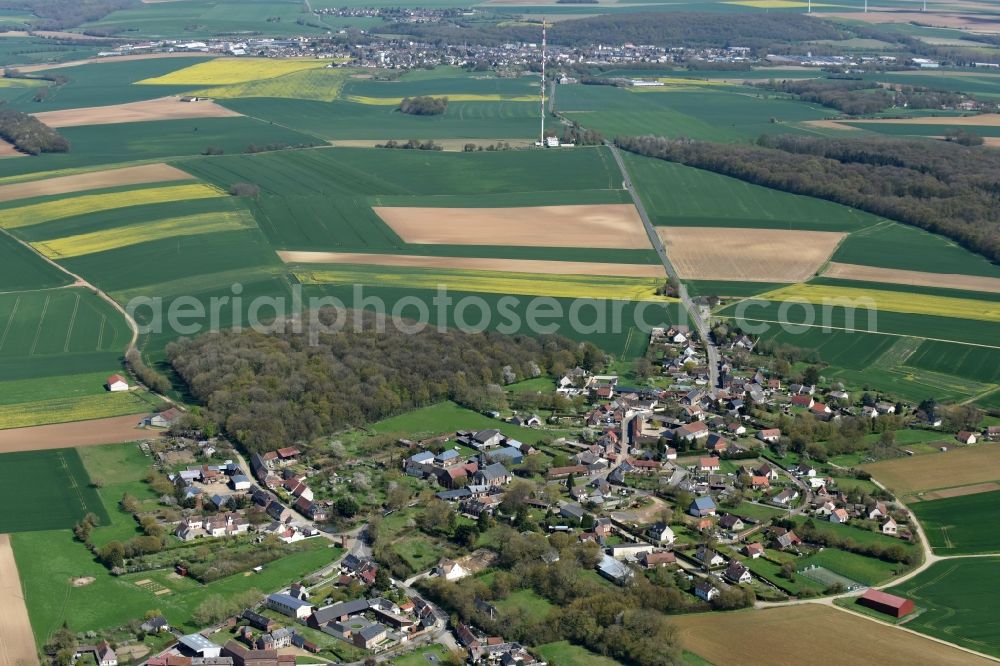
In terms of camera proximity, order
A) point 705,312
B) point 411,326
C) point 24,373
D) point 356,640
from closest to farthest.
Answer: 1. point 356,640
2. point 24,373
3. point 411,326
4. point 705,312

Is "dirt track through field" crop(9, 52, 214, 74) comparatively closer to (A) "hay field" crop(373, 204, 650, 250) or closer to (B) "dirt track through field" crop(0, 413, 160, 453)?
(A) "hay field" crop(373, 204, 650, 250)

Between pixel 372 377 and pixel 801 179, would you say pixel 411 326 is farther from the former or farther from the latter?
pixel 801 179

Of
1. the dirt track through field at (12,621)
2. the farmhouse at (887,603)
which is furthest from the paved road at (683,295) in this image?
the dirt track through field at (12,621)

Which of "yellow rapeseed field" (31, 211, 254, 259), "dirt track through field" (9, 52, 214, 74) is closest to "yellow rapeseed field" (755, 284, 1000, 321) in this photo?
"yellow rapeseed field" (31, 211, 254, 259)

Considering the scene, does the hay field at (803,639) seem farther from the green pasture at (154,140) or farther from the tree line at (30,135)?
the tree line at (30,135)

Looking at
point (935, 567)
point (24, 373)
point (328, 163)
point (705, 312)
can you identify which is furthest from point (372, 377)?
point (328, 163)

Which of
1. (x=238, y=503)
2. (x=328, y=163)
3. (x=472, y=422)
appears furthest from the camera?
(x=328, y=163)
